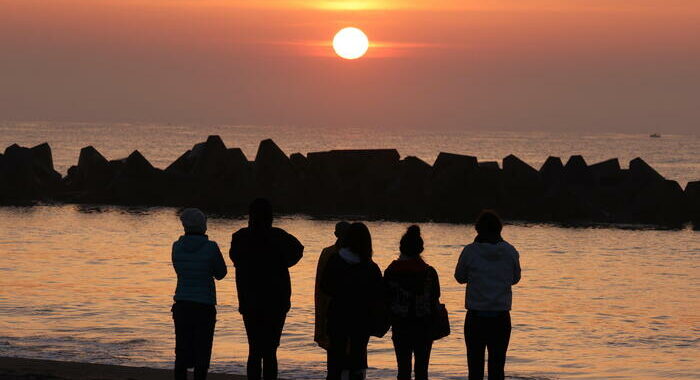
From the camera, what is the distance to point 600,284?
27172 millimetres

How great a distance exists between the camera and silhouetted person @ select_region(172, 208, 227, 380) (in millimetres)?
9609

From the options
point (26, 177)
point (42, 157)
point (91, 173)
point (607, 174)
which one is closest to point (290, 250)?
point (607, 174)

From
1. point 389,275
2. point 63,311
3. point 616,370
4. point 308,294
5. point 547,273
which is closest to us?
point 389,275

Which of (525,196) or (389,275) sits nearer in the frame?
(389,275)

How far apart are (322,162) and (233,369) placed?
36203 mm

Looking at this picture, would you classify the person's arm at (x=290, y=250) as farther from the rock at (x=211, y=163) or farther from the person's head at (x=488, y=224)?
the rock at (x=211, y=163)

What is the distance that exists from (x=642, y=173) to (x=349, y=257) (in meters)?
41.0

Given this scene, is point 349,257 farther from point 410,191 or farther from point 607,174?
point 607,174

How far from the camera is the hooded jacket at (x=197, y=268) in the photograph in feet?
31.5

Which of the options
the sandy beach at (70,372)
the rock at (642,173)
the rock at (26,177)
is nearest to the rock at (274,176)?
the rock at (26,177)

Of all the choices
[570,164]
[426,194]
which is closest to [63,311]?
[426,194]

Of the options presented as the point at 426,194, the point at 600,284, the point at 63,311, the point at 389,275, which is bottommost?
the point at 389,275

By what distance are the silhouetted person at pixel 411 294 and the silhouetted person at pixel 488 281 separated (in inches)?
11.3

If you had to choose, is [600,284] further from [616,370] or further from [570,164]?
[570,164]
